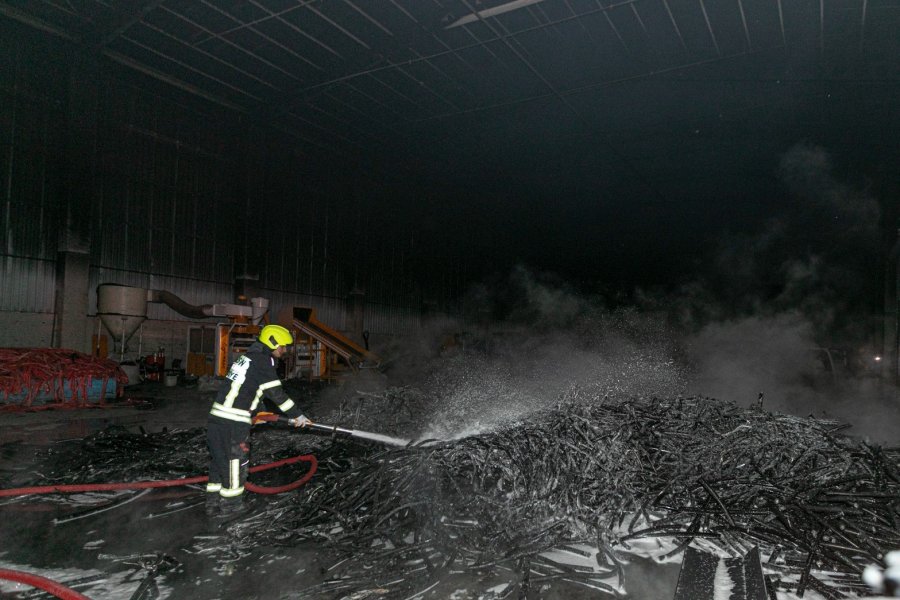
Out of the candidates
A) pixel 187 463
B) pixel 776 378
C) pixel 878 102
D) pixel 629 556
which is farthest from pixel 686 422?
pixel 878 102

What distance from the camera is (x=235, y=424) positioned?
5430mm

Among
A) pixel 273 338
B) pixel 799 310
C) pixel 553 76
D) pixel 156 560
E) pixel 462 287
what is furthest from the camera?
pixel 462 287

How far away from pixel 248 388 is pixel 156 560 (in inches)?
71.4

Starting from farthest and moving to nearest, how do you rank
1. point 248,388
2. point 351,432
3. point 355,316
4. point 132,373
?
point 355,316 → point 132,373 → point 351,432 → point 248,388

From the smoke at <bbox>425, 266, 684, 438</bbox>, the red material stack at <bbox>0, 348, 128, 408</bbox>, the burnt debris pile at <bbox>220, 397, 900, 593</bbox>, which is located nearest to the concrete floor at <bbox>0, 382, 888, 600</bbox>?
the burnt debris pile at <bbox>220, 397, 900, 593</bbox>

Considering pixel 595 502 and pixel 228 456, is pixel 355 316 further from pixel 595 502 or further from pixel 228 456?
pixel 595 502

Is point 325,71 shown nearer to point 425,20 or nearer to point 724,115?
point 425,20

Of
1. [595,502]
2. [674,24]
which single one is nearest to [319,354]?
[595,502]

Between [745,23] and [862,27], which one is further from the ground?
[745,23]

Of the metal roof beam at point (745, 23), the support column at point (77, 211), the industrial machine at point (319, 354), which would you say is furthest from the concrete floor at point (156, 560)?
the metal roof beam at point (745, 23)

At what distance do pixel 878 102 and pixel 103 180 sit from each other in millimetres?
20306

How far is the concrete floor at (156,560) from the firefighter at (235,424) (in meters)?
0.29

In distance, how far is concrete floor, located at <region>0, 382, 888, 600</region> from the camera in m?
3.65

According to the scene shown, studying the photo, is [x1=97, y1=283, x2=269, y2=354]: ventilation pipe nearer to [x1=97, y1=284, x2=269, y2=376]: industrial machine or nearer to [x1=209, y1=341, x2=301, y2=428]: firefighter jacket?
[x1=97, y1=284, x2=269, y2=376]: industrial machine
